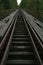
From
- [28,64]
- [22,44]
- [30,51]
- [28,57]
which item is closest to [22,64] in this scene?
[28,64]

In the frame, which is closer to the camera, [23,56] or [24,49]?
[23,56]

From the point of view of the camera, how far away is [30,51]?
5758 millimetres

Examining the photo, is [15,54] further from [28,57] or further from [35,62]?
[35,62]

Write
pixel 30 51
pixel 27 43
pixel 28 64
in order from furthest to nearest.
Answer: pixel 27 43, pixel 30 51, pixel 28 64

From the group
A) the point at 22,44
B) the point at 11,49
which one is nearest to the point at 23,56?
the point at 11,49

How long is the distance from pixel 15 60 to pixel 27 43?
1.90m

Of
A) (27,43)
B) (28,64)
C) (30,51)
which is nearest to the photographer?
(28,64)

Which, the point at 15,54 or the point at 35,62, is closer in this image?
the point at 35,62

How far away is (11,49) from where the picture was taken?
599 centimetres

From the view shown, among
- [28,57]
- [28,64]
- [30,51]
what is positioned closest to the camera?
[28,64]

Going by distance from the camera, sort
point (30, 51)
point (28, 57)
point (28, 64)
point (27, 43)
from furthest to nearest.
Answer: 1. point (27, 43)
2. point (30, 51)
3. point (28, 57)
4. point (28, 64)

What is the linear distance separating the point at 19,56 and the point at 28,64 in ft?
2.22

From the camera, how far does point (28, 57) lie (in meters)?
5.21

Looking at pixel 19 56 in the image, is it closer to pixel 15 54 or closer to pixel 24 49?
pixel 15 54
